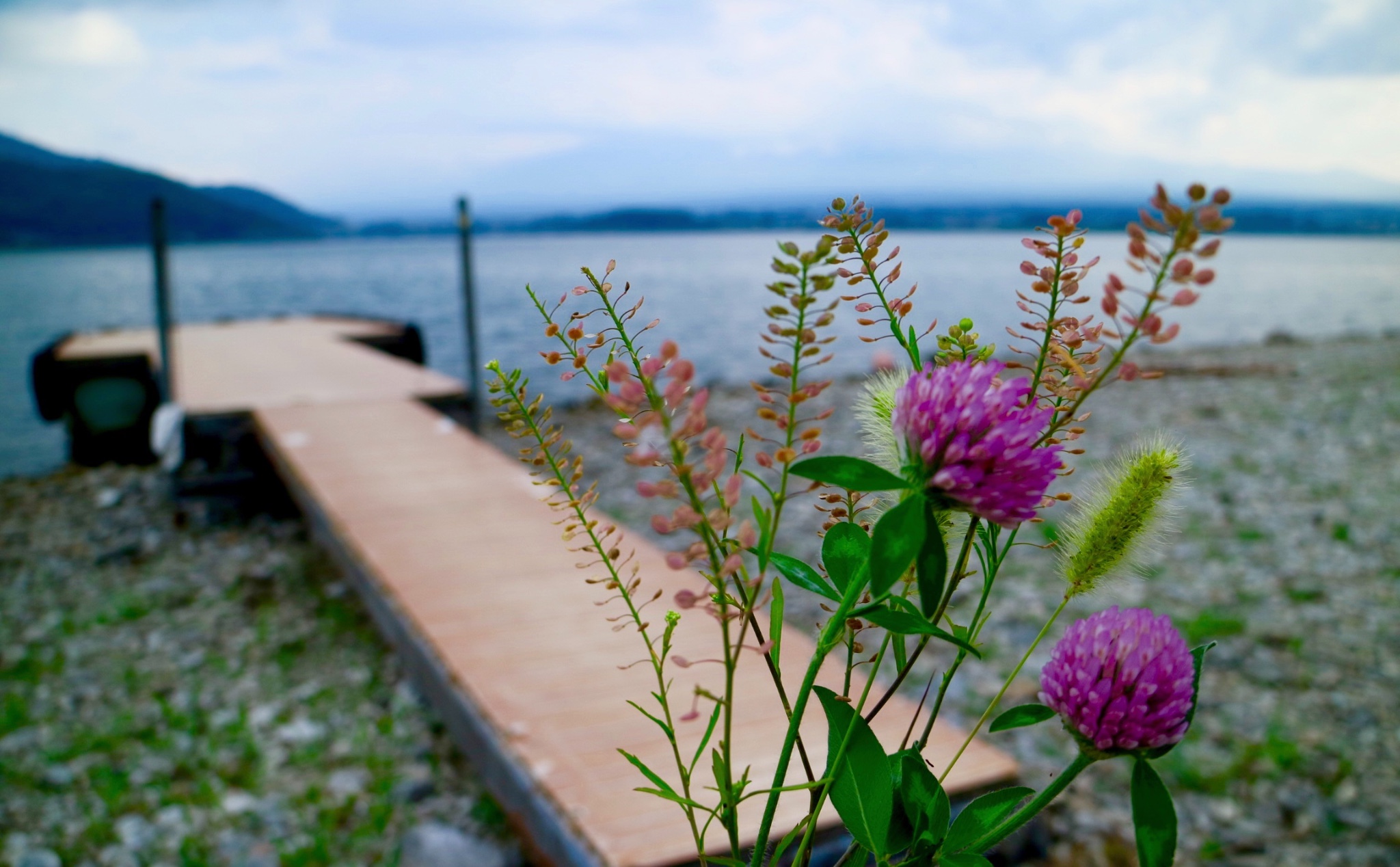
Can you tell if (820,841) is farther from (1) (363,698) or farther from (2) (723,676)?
(1) (363,698)

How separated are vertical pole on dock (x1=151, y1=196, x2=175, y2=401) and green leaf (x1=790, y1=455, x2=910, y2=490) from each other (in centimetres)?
691

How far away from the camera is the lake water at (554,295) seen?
45.9 ft

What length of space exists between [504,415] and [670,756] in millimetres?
1809

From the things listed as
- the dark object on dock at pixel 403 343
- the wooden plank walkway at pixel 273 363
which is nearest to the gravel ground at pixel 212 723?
the wooden plank walkway at pixel 273 363

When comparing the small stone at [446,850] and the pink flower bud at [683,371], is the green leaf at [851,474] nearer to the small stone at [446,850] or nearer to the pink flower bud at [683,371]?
the pink flower bud at [683,371]

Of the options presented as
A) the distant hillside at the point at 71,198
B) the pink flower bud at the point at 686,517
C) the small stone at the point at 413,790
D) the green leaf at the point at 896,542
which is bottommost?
the small stone at the point at 413,790

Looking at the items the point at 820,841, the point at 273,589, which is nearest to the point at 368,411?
the point at 273,589

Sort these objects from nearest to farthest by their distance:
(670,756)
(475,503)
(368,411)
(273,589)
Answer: (670,756), (475,503), (273,589), (368,411)

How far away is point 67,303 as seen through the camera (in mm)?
23047

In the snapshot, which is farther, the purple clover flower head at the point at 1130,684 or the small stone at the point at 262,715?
the small stone at the point at 262,715

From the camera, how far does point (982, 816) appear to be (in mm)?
521

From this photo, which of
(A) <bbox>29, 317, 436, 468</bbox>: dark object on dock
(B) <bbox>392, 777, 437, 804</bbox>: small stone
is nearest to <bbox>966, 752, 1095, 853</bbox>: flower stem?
(B) <bbox>392, 777, 437, 804</bbox>: small stone

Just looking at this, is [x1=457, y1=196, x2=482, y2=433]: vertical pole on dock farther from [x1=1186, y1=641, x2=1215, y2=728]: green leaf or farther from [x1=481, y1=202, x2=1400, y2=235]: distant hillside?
[x1=1186, y1=641, x2=1215, y2=728]: green leaf

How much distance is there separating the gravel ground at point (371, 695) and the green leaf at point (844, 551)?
246 centimetres
